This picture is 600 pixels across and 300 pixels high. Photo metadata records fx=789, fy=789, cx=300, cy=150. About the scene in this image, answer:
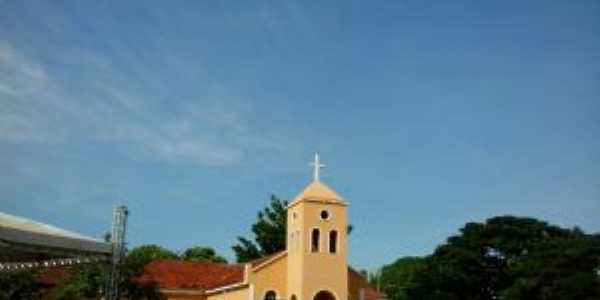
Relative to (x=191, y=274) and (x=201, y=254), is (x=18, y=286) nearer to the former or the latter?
(x=191, y=274)

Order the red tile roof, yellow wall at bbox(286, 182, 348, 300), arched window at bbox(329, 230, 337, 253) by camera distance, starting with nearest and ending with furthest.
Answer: yellow wall at bbox(286, 182, 348, 300)
arched window at bbox(329, 230, 337, 253)
the red tile roof

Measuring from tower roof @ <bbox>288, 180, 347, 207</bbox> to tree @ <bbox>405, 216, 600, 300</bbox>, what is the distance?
1084 centimetres

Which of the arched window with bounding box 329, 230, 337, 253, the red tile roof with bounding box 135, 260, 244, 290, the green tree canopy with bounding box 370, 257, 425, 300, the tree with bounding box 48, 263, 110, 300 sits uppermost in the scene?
the green tree canopy with bounding box 370, 257, 425, 300

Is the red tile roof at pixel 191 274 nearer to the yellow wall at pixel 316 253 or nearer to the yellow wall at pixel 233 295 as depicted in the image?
the yellow wall at pixel 233 295

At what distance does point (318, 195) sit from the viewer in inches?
1331

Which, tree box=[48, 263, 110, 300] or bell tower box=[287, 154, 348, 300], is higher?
bell tower box=[287, 154, 348, 300]

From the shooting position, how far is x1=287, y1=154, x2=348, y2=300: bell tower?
3272 centimetres

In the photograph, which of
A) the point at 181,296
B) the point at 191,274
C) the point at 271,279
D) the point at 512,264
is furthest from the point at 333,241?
the point at 512,264

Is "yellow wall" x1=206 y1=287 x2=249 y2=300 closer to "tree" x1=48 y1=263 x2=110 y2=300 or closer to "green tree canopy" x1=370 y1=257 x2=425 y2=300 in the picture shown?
"tree" x1=48 y1=263 x2=110 y2=300

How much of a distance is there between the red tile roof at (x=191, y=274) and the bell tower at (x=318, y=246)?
10.8ft

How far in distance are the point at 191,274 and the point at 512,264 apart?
1770 cm

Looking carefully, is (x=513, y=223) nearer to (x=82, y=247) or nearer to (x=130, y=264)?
(x=130, y=264)

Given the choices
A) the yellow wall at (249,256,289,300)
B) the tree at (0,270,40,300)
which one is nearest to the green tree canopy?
the yellow wall at (249,256,289,300)

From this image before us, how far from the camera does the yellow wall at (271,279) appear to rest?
109 ft
